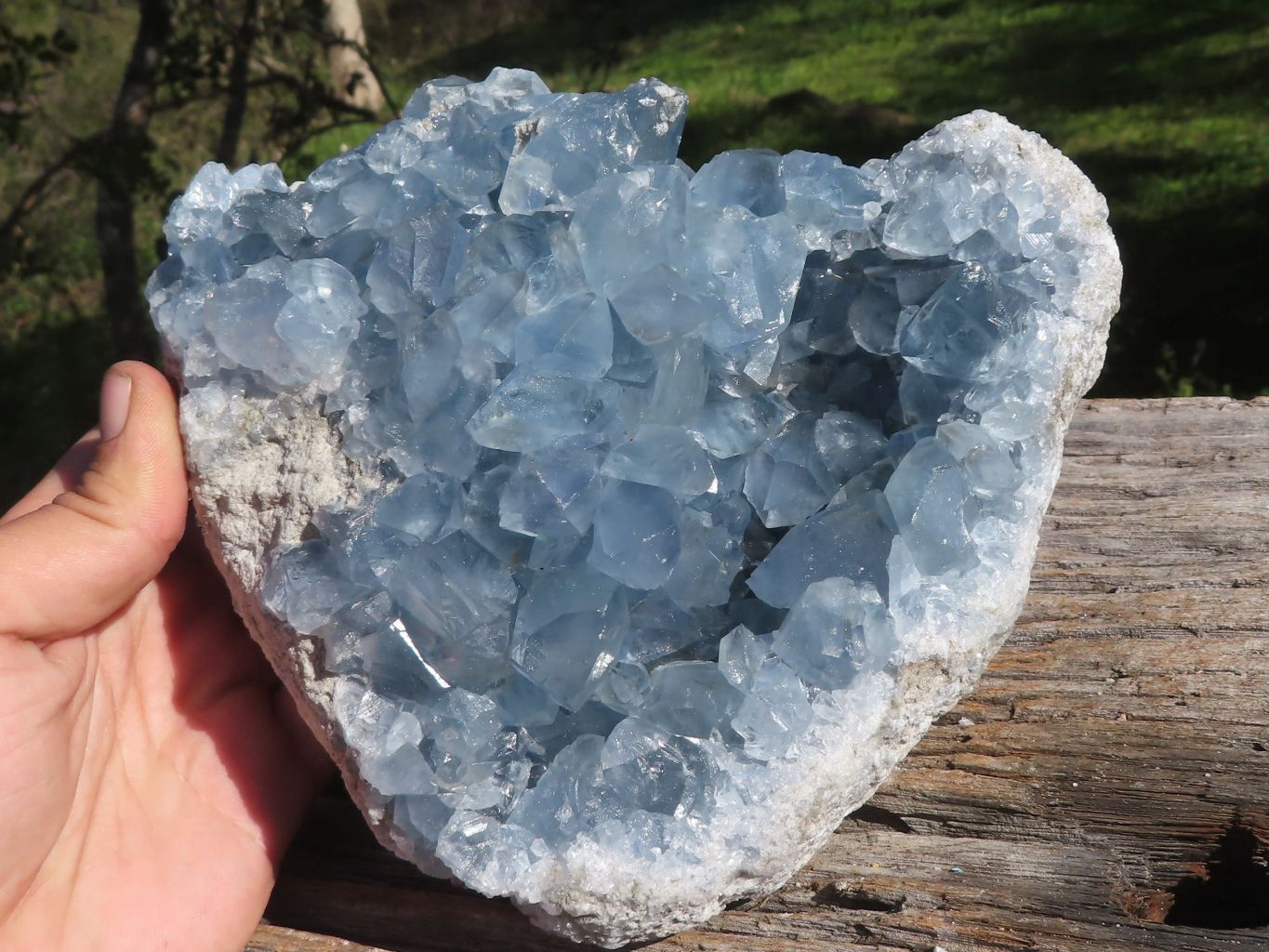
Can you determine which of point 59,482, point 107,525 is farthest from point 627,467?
point 59,482

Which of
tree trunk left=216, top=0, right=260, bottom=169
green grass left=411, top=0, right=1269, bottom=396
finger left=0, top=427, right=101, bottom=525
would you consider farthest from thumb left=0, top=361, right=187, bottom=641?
green grass left=411, top=0, right=1269, bottom=396

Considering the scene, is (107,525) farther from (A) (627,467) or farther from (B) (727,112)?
(B) (727,112)

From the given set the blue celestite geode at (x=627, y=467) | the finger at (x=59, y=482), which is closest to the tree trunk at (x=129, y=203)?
the finger at (x=59, y=482)

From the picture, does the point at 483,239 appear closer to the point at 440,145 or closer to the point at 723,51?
the point at 440,145

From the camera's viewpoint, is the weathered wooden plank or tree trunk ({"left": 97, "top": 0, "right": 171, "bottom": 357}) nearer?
the weathered wooden plank

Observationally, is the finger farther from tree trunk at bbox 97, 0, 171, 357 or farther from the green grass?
the green grass

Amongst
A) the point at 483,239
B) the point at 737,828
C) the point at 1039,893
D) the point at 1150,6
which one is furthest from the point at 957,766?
the point at 1150,6

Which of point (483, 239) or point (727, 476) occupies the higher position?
point (483, 239)
